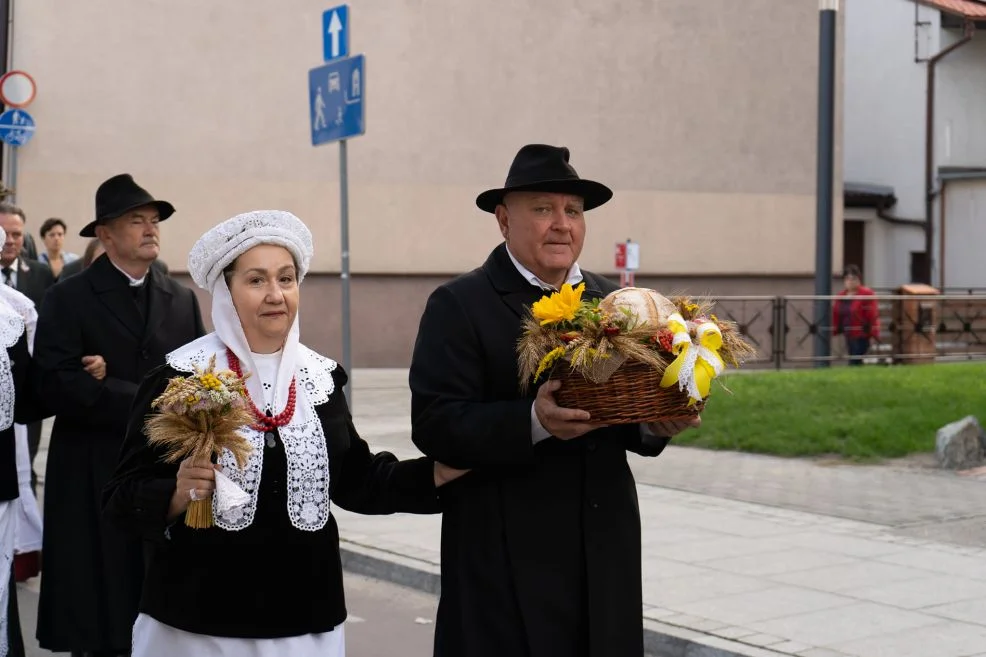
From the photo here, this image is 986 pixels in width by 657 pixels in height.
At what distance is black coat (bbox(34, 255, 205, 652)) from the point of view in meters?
6.02

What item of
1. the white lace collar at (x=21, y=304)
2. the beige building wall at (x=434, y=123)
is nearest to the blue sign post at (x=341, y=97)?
the white lace collar at (x=21, y=304)

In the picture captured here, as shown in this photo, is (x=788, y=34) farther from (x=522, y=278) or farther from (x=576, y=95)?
(x=522, y=278)

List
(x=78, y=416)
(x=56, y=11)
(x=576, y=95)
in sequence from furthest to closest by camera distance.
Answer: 1. (x=576, y=95)
2. (x=56, y=11)
3. (x=78, y=416)

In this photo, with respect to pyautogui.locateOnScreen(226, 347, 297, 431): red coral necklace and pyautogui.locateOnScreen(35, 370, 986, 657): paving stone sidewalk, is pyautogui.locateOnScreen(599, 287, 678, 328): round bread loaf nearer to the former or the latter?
pyautogui.locateOnScreen(226, 347, 297, 431): red coral necklace

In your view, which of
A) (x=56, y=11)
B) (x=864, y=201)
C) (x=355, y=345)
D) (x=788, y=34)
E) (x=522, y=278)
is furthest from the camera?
(x=864, y=201)

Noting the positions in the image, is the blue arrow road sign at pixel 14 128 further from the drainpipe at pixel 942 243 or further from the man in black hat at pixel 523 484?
the drainpipe at pixel 942 243

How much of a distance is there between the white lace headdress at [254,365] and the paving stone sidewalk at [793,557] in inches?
118

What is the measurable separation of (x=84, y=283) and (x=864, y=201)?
27618mm

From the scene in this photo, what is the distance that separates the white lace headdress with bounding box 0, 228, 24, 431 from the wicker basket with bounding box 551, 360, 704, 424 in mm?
2889

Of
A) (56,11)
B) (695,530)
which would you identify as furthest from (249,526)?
(56,11)

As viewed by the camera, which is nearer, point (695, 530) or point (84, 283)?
point (84, 283)

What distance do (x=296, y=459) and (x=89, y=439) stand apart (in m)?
2.60

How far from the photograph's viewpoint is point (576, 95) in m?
25.5

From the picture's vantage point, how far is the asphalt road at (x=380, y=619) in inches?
280
